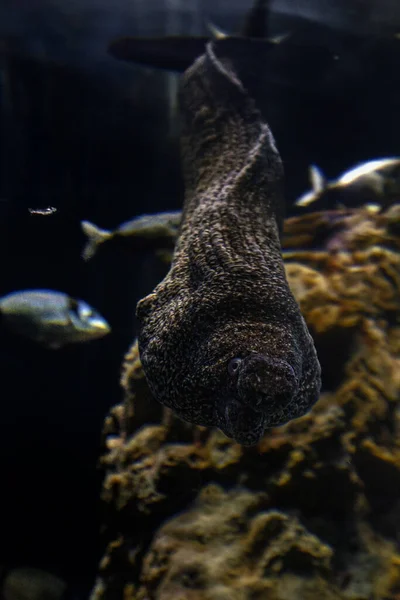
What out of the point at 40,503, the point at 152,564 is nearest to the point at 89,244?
the point at 152,564

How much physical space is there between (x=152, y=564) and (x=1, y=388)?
3.60m

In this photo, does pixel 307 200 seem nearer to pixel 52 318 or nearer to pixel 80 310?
pixel 80 310

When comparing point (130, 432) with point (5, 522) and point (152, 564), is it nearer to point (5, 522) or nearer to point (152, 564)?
point (152, 564)

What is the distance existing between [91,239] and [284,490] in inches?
89.3

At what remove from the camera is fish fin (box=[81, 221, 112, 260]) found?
10.1 feet

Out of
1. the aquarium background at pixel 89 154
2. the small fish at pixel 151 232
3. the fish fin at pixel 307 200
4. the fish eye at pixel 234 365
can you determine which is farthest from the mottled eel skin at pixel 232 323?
the fish fin at pixel 307 200

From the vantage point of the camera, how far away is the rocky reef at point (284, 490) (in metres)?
2.25

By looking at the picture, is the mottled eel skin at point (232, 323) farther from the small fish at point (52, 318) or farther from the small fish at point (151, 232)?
the small fish at point (52, 318)

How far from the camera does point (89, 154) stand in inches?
186

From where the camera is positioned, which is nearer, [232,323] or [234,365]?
[234,365]

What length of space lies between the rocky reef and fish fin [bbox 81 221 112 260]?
2.91 ft

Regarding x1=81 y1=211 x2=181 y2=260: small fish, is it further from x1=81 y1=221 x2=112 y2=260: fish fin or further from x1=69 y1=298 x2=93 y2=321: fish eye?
x1=69 y1=298 x2=93 y2=321: fish eye

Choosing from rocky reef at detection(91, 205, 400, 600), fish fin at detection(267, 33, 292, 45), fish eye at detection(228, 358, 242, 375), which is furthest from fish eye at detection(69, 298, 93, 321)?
fish fin at detection(267, 33, 292, 45)

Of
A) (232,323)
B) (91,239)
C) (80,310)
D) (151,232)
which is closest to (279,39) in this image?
(151,232)
